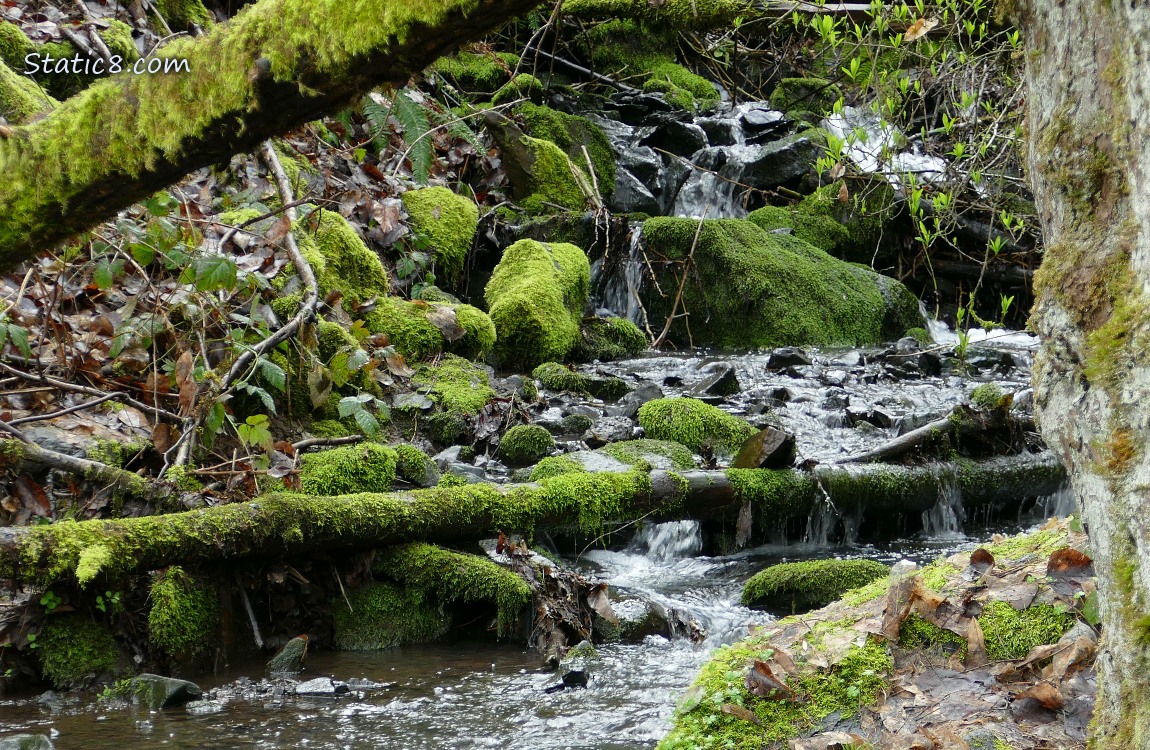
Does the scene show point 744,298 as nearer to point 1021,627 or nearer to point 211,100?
point 1021,627

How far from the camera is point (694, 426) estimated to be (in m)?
7.01

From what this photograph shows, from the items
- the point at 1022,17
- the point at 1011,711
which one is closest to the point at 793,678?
the point at 1011,711

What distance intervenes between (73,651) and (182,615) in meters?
0.43

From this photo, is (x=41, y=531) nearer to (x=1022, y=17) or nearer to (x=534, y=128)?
(x=1022, y=17)

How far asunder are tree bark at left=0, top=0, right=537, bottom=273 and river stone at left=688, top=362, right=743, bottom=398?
6.52m

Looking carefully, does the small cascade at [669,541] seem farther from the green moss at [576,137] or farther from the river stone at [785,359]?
the green moss at [576,137]

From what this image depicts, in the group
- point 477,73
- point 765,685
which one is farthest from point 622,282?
point 765,685

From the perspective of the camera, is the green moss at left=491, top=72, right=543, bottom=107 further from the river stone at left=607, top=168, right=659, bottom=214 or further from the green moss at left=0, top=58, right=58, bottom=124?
the green moss at left=0, top=58, right=58, bottom=124

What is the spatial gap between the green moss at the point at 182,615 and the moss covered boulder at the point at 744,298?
8329 millimetres

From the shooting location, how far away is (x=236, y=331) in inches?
201

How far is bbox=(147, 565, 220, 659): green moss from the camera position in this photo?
3928 mm

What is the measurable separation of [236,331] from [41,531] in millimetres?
1798

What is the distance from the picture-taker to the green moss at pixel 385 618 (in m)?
4.49

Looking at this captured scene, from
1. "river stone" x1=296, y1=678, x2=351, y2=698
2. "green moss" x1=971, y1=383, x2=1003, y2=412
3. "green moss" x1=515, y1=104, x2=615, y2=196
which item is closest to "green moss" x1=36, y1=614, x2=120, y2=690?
"river stone" x1=296, y1=678, x2=351, y2=698
